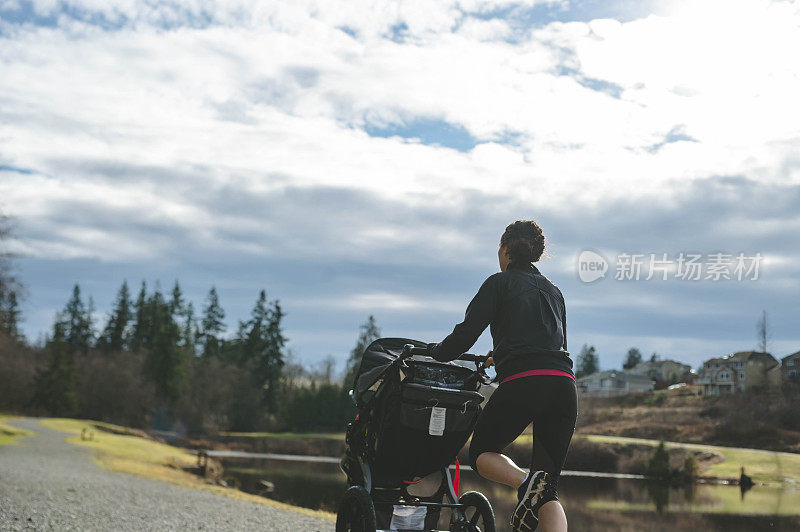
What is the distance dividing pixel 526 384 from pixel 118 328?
9898cm

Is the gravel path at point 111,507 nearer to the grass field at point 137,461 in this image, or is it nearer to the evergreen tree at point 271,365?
the grass field at point 137,461

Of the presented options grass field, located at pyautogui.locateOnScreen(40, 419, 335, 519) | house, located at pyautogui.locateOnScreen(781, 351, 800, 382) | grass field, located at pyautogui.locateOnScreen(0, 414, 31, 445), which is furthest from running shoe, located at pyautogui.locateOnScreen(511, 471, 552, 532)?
house, located at pyautogui.locateOnScreen(781, 351, 800, 382)

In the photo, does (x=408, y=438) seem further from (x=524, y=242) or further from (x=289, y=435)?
(x=289, y=435)

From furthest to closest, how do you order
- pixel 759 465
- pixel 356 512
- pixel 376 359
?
pixel 759 465 → pixel 376 359 → pixel 356 512

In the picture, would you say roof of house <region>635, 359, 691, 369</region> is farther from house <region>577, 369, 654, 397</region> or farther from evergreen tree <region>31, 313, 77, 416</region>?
evergreen tree <region>31, 313, 77, 416</region>

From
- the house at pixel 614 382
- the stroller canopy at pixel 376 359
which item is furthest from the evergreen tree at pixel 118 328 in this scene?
the stroller canopy at pixel 376 359

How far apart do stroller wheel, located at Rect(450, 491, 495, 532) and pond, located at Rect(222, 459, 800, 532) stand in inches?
523

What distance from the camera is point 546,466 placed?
4.21 meters

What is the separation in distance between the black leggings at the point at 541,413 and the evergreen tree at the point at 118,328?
321ft

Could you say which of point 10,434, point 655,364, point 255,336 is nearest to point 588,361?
point 655,364

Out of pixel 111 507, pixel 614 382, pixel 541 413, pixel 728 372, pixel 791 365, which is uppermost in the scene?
pixel 791 365

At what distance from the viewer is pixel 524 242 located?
4512 mm

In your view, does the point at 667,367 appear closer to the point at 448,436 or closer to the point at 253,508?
the point at 253,508

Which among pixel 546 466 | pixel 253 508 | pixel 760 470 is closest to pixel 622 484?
pixel 760 470
